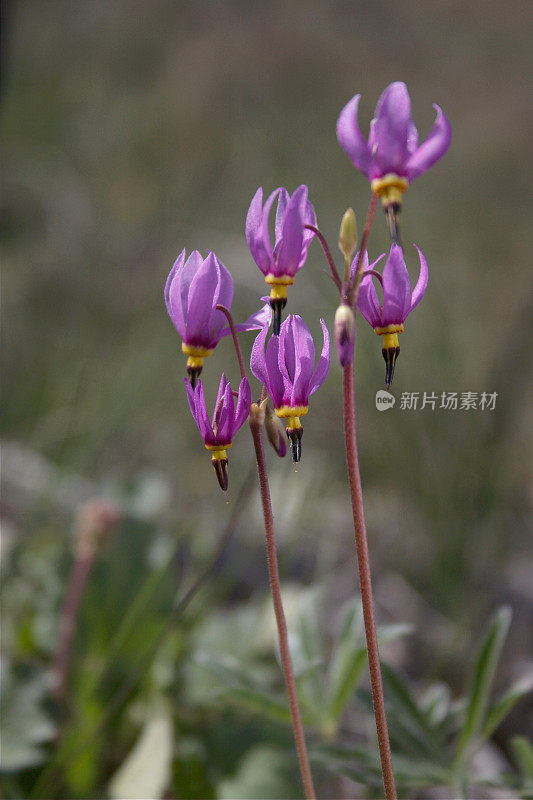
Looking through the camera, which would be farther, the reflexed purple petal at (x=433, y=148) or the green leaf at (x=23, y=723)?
the green leaf at (x=23, y=723)

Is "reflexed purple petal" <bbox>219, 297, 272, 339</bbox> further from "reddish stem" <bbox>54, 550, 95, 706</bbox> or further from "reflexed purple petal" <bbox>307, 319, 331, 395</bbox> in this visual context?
"reddish stem" <bbox>54, 550, 95, 706</bbox>

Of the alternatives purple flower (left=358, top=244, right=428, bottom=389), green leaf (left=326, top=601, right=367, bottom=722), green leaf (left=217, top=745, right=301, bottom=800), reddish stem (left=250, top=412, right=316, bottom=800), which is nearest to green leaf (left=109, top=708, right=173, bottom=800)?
green leaf (left=217, top=745, right=301, bottom=800)

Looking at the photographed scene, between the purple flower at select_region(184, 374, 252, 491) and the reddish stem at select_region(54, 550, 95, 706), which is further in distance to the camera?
the reddish stem at select_region(54, 550, 95, 706)

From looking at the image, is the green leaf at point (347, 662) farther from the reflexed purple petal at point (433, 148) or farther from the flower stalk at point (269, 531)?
the reflexed purple petal at point (433, 148)

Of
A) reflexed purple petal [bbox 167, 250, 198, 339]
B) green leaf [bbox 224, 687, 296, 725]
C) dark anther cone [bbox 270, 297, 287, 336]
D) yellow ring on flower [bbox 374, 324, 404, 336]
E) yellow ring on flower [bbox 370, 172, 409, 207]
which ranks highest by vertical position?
yellow ring on flower [bbox 370, 172, 409, 207]

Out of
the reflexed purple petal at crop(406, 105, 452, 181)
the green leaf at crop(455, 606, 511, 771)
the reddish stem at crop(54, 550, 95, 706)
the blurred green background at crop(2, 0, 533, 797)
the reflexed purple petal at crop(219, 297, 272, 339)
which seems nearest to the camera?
the reflexed purple petal at crop(406, 105, 452, 181)

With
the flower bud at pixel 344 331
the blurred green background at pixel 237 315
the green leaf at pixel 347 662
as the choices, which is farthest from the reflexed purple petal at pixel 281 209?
the blurred green background at pixel 237 315
